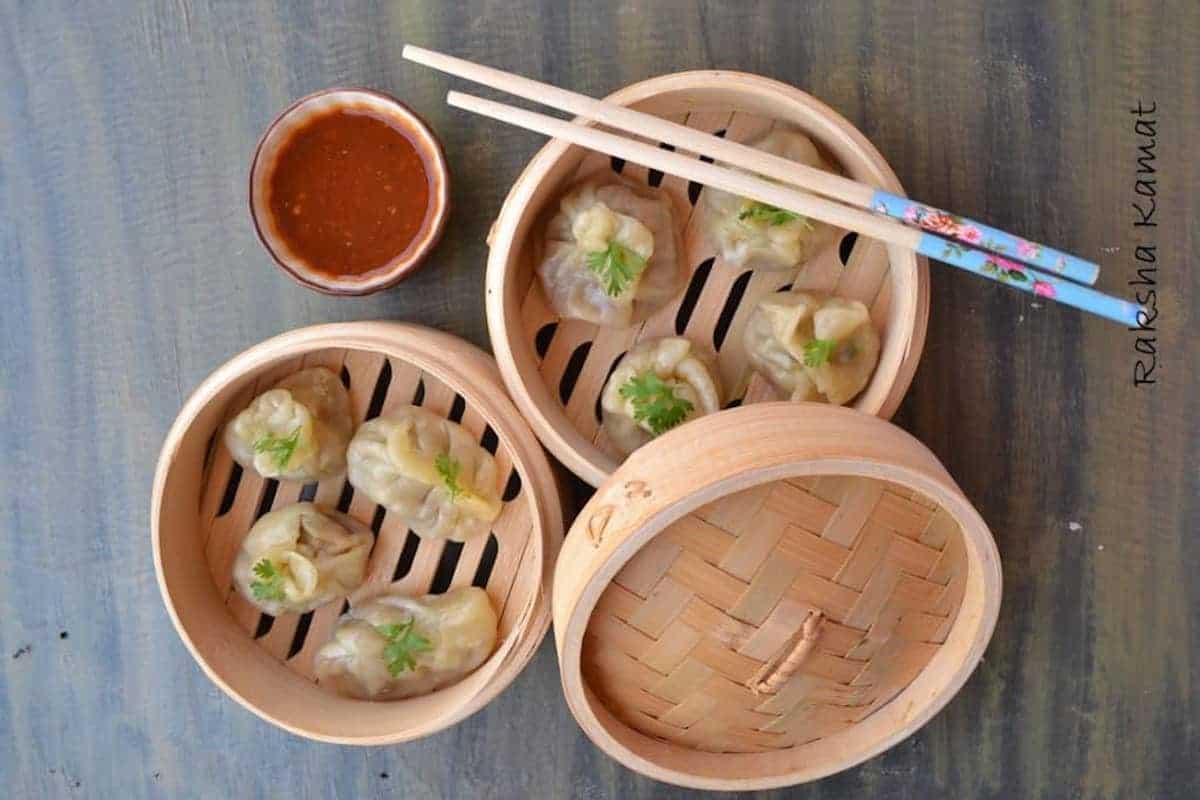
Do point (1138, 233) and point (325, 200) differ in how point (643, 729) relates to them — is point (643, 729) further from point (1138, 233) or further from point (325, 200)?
point (1138, 233)

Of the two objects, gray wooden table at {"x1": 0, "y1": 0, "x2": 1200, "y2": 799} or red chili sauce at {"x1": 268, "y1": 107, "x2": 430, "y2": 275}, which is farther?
gray wooden table at {"x1": 0, "y1": 0, "x2": 1200, "y2": 799}

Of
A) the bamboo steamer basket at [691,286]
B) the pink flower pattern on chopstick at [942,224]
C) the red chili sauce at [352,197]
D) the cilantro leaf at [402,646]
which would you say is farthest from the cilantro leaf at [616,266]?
the cilantro leaf at [402,646]

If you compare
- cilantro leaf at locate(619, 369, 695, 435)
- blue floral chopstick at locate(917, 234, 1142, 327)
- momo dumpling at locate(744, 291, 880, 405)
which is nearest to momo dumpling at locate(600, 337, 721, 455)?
cilantro leaf at locate(619, 369, 695, 435)

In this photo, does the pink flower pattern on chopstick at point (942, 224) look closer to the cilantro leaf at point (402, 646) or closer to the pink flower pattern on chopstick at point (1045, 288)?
the pink flower pattern on chopstick at point (1045, 288)

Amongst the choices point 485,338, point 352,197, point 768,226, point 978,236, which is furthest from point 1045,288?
point 352,197

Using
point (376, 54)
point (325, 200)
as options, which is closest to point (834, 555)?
point (325, 200)

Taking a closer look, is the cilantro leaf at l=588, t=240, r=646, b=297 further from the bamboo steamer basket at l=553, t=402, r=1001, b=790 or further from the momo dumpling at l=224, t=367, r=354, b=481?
the momo dumpling at l=224, t=367, r=354, b=481
